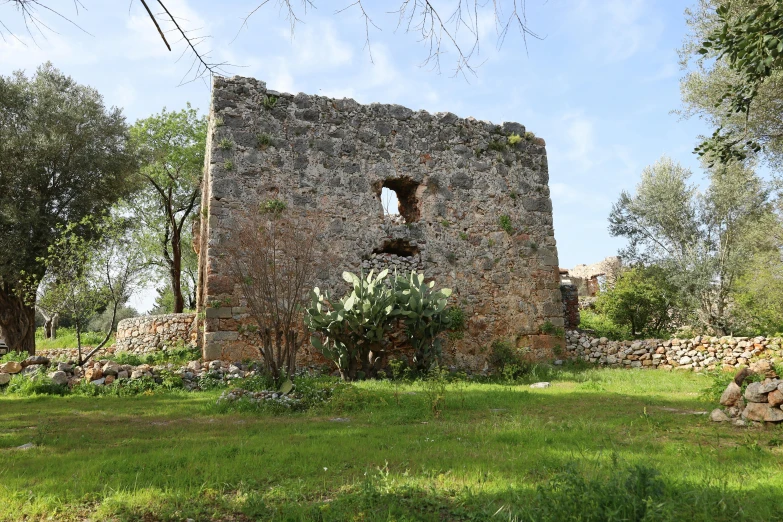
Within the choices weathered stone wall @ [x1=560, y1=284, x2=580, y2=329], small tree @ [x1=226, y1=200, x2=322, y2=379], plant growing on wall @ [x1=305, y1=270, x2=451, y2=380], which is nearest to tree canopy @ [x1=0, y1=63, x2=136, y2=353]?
small tree @ [x1=226, y1=200, x2=322, y2=379]

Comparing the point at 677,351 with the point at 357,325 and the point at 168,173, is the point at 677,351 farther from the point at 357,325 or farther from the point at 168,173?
the point at 168,173

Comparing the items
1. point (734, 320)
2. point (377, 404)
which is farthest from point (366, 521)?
point (734, 320)

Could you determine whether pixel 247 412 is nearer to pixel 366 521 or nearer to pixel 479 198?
pixel 366 521

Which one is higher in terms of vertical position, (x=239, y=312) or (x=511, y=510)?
(x=239, y=312)

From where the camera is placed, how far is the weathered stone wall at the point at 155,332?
39.0ft

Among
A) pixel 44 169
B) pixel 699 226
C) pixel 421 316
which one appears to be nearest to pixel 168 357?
pixel 421 316

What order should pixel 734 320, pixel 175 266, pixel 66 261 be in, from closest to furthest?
1. pixel 66 261
2. pixel 734 320
3. pixel 175 266

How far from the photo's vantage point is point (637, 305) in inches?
594

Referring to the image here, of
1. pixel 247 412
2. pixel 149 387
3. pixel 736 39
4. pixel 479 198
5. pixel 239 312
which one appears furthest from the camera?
pixel 479 198

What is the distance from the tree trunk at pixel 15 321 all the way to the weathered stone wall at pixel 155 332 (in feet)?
12.3

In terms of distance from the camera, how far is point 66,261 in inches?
437

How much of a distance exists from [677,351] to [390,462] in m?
9.89

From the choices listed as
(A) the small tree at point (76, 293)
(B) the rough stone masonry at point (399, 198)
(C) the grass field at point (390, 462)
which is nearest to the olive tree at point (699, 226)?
(B) the rough stone masonry at point (399, 198)

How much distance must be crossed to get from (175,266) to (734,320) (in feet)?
59.1
